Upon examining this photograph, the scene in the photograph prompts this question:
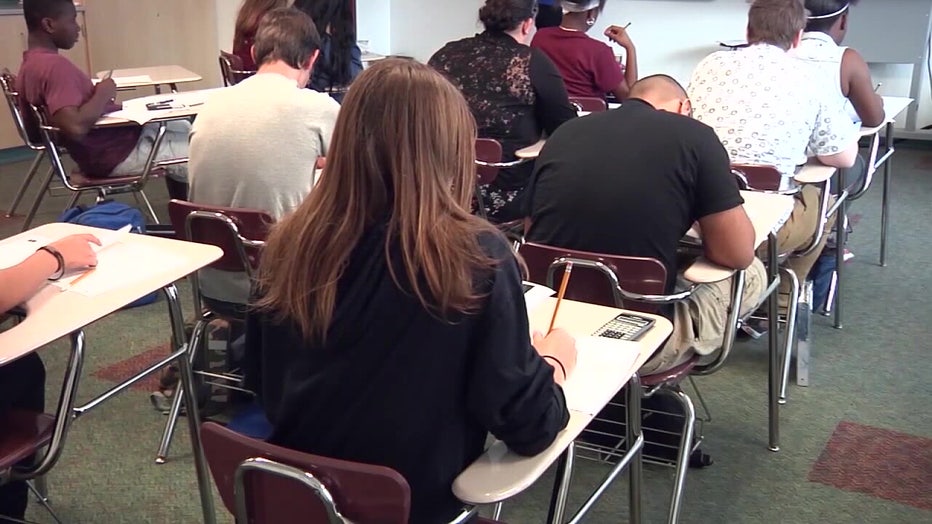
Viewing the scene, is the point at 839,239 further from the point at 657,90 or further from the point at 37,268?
the point at 37,268

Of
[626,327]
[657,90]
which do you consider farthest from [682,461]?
[657,90]

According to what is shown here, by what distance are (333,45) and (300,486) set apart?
2.98 meters

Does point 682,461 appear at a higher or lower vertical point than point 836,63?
lower

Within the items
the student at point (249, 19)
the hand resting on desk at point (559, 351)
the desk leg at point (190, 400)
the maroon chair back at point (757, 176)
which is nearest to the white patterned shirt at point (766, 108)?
the maroon chair back at point (757, 176)

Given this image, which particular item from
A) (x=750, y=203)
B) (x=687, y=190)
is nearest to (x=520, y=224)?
(x=750, y=203)

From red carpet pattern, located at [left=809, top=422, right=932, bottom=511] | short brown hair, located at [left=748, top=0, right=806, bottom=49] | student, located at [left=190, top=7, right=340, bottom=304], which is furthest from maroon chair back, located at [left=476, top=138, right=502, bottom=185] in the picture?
red carpet pattern, located at [left=809, top=422, right=932, bottom=511]

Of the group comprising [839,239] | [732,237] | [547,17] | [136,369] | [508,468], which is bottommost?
[136,369]

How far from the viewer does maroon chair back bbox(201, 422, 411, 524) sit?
44.4 inches

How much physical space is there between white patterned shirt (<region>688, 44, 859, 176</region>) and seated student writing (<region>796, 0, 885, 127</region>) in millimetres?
187

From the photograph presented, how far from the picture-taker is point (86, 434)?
2646 millimetres

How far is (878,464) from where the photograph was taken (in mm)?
2504

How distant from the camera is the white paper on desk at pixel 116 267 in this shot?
1721 mm

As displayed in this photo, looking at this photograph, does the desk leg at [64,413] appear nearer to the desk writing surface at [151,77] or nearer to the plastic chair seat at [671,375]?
the plastic chair seat at [671,375]

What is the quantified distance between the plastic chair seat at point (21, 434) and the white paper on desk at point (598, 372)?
0.99 m
